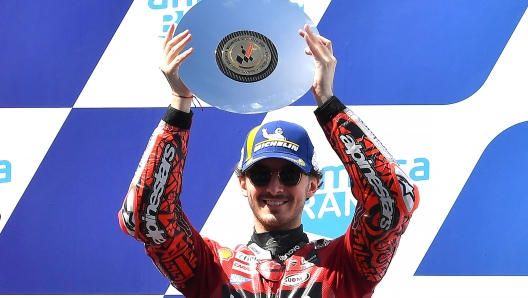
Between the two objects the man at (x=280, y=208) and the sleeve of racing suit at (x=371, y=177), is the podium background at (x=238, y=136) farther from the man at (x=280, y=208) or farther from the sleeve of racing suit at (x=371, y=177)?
the sleeve of racing suit at (x=371, y=177)

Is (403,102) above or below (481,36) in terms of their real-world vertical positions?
below

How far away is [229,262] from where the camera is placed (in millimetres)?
1725

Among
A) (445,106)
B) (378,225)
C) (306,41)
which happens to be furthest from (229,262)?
(445,106)

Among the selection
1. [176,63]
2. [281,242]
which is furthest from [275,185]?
[176,63]

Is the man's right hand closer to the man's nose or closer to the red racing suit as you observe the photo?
the red racing suit

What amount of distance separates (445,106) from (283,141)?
0.63 meters

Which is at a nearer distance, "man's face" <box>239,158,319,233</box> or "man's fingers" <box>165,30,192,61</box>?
"man's fingers" <box>165,30,192,61</box>

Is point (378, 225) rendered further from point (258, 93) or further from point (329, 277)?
point (258, 93)

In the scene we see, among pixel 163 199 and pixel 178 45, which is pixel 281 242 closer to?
pixel 163 199

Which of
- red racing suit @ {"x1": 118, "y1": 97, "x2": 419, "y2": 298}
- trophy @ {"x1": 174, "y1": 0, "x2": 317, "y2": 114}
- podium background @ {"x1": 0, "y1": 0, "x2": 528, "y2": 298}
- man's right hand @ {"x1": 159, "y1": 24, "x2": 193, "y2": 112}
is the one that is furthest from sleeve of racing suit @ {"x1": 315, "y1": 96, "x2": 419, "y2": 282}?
podium background @ {"x1": 0, "y1": 0, "x2": 528, "y2": 298}

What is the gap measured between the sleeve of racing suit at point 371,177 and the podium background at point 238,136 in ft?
1.71

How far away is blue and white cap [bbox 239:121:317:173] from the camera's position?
171 cm

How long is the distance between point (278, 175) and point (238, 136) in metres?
0.49

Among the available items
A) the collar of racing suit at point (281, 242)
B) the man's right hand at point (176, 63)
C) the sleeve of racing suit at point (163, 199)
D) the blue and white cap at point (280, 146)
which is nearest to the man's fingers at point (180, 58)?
the man's right hand at point (176, 63)
